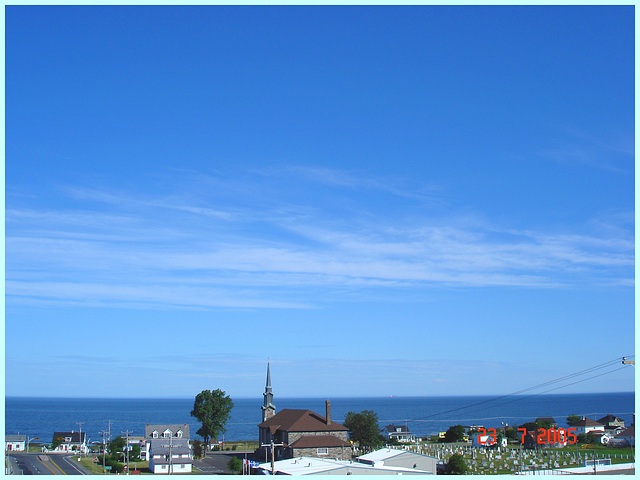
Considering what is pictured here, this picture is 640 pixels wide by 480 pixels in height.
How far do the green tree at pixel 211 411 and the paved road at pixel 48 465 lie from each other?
1373 cm

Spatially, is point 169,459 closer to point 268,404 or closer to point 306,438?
point 306,438

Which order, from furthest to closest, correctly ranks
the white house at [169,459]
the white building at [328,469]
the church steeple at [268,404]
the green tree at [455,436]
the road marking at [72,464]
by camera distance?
the green tree at [455,436]
the church steeple at [268,404]
the white house at [169,459]
the road marking at [72,464]
the white building at [328,469]

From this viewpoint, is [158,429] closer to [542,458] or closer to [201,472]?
[201,472]

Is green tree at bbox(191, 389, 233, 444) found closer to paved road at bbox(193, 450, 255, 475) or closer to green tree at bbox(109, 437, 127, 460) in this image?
paved road at bbox(193, 450, 255, 475)

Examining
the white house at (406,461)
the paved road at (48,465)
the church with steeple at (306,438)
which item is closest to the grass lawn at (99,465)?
the paved road at (48,465)

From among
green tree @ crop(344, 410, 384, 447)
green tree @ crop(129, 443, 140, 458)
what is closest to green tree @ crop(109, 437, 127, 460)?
green tree @ crop(129, 443, 140, 458)

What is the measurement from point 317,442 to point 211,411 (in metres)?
17.7

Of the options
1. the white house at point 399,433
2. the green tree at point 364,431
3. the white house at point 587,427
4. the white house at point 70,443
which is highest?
the green tree at point 364,431

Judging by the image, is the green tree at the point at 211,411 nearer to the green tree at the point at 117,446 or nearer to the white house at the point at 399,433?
the green tree at the point at 117,446

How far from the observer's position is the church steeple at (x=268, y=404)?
70625 millimetres

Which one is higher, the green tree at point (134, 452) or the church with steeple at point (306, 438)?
the church with steeple at point (306, 438)

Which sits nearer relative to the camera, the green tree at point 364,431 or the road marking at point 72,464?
the road marking at point 72,464

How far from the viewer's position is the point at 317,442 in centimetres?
5428

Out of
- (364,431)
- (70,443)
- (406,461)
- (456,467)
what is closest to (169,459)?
(406,461)
